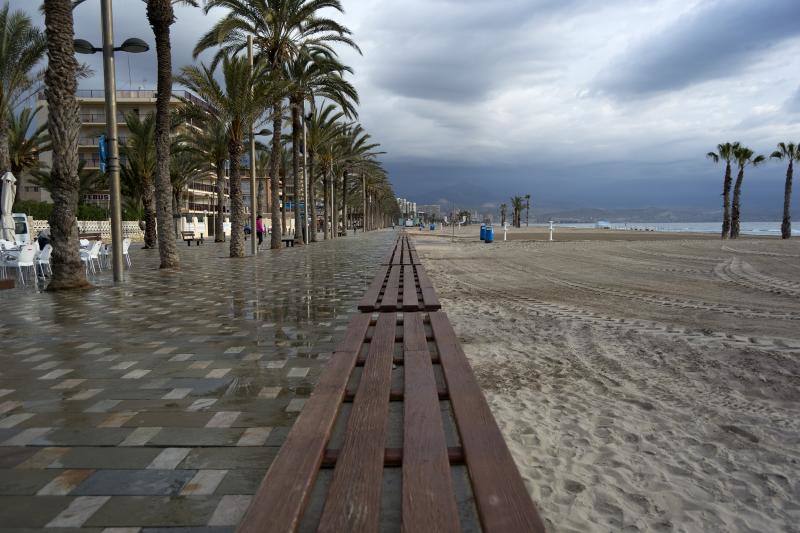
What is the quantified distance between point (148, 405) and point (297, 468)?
6.11 ft

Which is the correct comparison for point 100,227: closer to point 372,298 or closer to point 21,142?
point 21,142

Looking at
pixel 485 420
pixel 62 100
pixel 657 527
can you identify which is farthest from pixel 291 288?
pixel 657 527

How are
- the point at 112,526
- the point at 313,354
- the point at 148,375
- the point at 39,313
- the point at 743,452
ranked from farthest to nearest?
the point at 39,313 → the point at 313,354 → the point at 148,375 → the point at 743,452 → the point at 112,526

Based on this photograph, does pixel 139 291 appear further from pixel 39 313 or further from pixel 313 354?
pixel 313 354

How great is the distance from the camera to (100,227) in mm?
32094

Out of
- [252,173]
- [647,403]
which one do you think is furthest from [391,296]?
[252,173]

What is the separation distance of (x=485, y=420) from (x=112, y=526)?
1679mm

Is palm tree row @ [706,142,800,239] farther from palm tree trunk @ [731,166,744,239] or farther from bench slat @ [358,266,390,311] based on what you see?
bench slat @ [358,266,390,311]

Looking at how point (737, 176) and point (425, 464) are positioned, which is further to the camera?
point (737, 176)

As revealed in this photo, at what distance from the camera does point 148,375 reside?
411 cm

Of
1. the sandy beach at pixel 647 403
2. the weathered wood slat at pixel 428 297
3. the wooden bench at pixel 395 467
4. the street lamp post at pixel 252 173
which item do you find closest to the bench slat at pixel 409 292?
the weathered wood slat at pixel 428 297

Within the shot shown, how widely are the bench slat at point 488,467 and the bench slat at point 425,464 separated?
0.10 meters

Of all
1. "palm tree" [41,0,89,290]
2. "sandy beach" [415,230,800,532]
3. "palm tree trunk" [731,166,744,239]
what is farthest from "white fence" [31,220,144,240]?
"palm tree trunk" [731,166,744,239]

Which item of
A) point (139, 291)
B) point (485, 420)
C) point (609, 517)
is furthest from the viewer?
point (139, 291)
